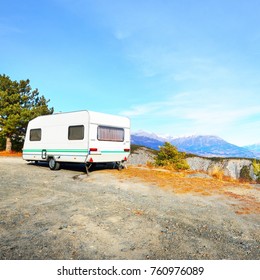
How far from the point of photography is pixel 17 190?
9.47m

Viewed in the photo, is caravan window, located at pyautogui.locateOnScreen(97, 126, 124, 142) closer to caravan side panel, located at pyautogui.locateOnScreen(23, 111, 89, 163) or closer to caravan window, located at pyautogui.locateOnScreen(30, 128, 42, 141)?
caravan side panel, located at pyautogui.locateOnScreen(23, 111, 89, 163)

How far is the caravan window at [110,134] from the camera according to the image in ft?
46.1

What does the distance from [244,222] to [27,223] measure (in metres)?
5.34

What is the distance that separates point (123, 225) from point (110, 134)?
360 inches

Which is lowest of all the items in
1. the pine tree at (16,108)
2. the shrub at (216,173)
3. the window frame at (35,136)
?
the shrub at (216,173)

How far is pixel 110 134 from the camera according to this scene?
14.7 metres

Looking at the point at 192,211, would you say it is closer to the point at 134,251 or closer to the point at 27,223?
Answer: the point at 134,251

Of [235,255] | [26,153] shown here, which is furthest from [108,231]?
[26,153]

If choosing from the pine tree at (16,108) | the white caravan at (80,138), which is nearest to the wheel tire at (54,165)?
the white caravan at (80,138)

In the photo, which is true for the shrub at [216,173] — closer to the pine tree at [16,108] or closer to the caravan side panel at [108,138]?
the caravan side panel at [108,138]

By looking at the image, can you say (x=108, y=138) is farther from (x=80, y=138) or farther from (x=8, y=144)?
(x=8, y=144)

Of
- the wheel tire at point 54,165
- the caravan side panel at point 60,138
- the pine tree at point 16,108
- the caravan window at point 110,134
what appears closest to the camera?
the caravan side panel at point 60,138

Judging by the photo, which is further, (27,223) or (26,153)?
(26,153)

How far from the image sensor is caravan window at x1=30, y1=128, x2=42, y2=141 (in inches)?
656
